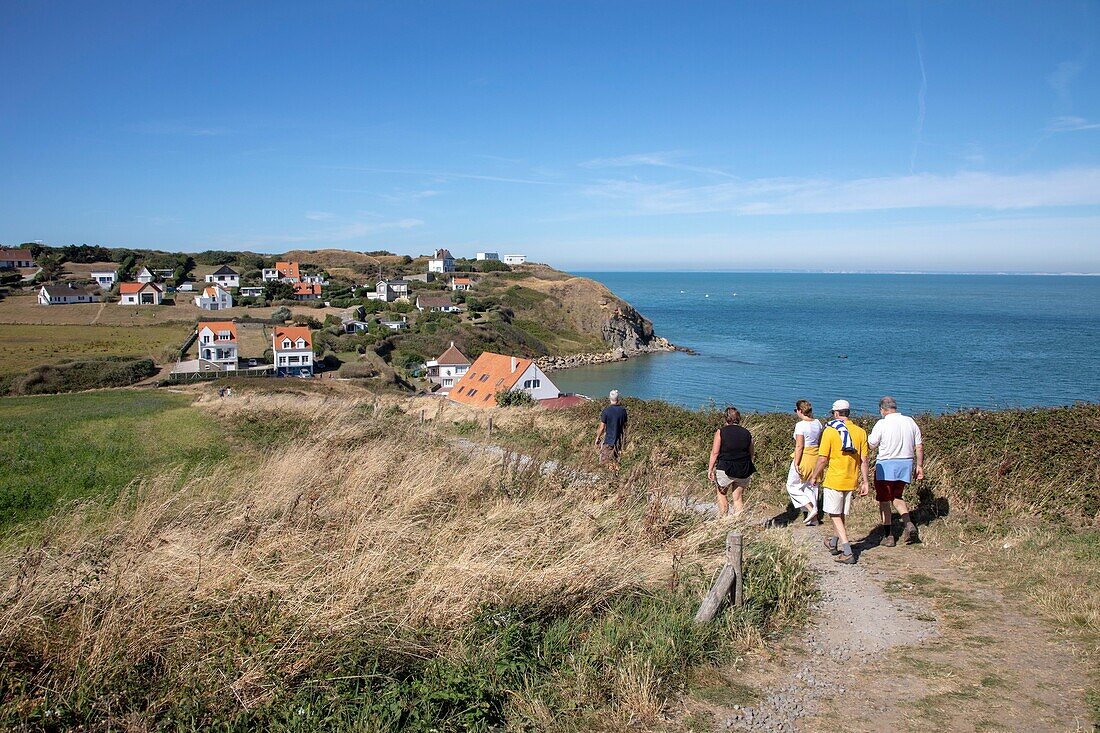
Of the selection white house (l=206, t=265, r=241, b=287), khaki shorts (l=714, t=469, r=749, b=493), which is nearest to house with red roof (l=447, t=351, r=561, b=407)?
khaki shorts (l=714, t=469, r=749, b=493)

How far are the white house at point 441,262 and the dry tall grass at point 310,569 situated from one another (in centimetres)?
14506

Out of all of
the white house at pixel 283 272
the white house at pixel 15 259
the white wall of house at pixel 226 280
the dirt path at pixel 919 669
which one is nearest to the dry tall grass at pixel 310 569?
the dirt path at pixel 919 669

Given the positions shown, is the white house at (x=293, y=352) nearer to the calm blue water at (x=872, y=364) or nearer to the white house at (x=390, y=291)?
the calm blue water at (x=872, y=364)

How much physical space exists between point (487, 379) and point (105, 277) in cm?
10107

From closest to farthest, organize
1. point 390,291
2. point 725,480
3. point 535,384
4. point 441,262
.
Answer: point 725,480, point 535,384, point 390,291, point 441,262

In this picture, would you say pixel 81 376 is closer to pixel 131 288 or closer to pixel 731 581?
pixel 131 288

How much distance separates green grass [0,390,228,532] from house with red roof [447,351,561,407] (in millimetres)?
26253

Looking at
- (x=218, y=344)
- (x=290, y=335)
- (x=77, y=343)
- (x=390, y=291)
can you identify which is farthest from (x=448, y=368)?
(x=390, y=291)

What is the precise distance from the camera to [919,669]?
484 cm

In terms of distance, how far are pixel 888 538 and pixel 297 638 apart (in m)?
6.50

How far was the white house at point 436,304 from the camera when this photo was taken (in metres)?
101

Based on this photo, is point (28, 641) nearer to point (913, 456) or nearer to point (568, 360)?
point (913, 456)

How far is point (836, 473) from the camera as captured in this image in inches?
289

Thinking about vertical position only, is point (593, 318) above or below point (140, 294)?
below
